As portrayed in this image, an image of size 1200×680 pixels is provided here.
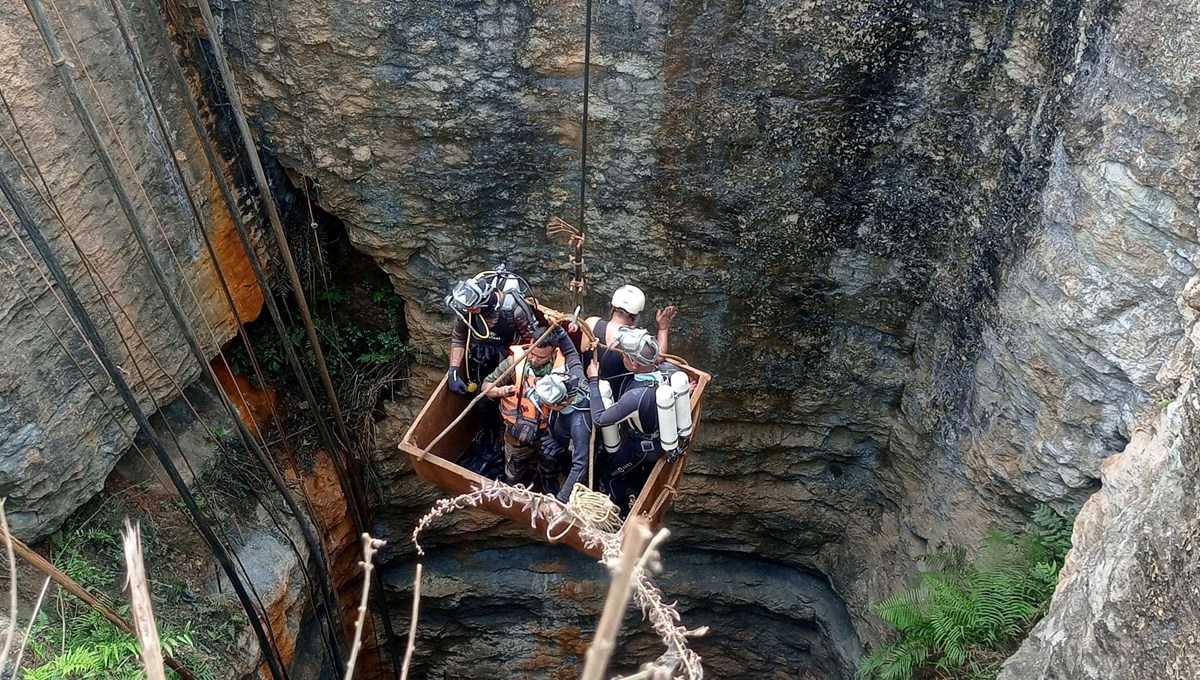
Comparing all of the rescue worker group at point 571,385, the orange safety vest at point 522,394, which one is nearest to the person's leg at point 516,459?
the rescue worker group at point 571,385

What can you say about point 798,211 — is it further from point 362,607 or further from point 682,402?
point 362,607

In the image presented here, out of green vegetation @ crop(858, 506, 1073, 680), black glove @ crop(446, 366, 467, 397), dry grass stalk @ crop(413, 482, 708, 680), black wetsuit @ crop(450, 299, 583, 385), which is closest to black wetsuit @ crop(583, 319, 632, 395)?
black wetsuit @ crop(450, 299, 583, 385)

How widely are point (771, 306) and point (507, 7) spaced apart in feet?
10.1

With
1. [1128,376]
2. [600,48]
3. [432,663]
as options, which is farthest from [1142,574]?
[432,663]

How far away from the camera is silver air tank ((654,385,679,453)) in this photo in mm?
4910

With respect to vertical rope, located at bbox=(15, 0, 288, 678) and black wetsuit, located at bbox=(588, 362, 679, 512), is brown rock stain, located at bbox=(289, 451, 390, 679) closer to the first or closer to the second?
vertical rope, located at bbox=(15, 0, 288, 678)

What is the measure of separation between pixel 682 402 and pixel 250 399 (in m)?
4.37

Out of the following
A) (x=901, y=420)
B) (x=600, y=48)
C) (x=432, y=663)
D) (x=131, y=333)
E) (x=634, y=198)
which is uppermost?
(x=600, y=48)

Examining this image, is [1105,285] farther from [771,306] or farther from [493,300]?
[493,300]

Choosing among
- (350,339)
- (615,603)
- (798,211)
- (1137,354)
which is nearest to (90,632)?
(350,339)

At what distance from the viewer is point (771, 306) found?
723 centimetres

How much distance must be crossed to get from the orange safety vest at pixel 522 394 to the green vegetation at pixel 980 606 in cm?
293

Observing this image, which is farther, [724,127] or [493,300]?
[724,127]

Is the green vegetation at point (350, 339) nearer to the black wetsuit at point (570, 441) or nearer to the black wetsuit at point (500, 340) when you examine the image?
the black wetsuit at point (500, 340)
